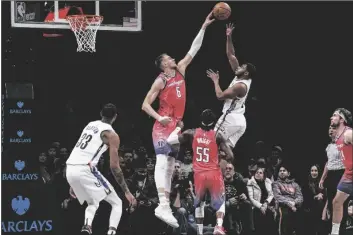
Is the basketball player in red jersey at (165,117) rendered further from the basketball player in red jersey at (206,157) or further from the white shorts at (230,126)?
the white shorts at (230,126)

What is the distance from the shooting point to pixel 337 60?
2209 cm

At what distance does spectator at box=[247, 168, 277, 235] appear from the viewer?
17.5 meters

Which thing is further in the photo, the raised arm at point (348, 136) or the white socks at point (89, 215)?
the white socks at point (89, 215)

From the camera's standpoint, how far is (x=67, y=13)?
18266 mm

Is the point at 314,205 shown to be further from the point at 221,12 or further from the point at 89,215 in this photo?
the point at 89,215

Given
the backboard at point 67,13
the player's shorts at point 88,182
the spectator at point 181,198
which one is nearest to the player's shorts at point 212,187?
the player's shorts at point 88,182

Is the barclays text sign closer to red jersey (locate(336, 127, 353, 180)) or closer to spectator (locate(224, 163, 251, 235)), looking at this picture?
spectator (locate(224, 163, 251, 235))

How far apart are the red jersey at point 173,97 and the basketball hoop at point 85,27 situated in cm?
348

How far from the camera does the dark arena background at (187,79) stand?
1873 cm

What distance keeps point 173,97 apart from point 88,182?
1.99 m

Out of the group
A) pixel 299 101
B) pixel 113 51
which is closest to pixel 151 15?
pixel 113 51

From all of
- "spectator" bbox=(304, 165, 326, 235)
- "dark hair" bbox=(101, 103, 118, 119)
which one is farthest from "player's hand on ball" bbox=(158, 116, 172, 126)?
"spectator" bbox=(304, 165, 326, 235)

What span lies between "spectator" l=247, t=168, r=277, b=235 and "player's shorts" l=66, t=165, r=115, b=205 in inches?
168

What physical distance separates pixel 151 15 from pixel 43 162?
4395 millimetres
